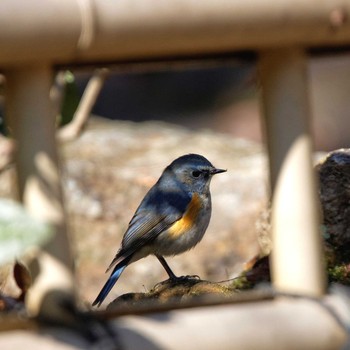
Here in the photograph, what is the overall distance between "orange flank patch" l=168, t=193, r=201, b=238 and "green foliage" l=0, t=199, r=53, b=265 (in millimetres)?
3328

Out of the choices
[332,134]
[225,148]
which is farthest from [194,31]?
[332,134]

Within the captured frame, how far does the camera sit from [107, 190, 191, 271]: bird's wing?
467 cm

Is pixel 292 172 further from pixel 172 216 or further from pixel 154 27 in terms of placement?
pixel 172 216

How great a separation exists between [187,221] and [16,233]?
133 inches

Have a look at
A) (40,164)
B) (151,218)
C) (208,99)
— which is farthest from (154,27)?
(208,99)

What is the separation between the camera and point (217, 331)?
6.30ft

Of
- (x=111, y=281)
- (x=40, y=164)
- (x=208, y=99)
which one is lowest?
(x=111, y=281)

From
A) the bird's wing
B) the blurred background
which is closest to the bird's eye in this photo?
the bird's wing

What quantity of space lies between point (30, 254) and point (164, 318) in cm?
26

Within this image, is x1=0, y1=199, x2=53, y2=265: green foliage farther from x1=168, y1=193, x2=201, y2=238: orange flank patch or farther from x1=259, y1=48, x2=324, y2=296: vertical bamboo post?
x1=168, y1=193, x2=201, y2=238: orange flank patch

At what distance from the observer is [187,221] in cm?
494

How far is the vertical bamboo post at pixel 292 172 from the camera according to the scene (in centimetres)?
204

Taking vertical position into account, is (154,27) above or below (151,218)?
above

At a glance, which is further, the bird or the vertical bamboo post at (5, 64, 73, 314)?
the bird
